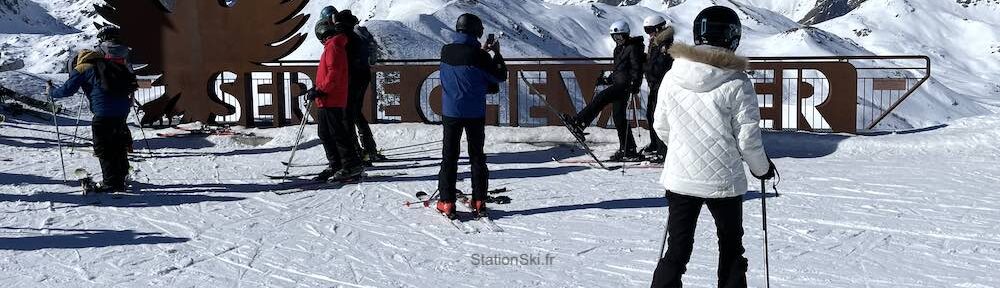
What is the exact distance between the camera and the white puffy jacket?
149 inches

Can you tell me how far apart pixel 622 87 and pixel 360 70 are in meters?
2.99

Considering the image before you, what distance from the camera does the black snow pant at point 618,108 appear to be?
10430mm

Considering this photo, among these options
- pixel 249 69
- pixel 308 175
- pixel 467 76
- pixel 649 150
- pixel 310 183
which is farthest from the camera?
pixel 249 69

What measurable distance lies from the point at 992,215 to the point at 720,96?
14.7 ft

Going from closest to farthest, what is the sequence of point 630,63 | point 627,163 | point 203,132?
point 630,63
point 627,163
point 203,132

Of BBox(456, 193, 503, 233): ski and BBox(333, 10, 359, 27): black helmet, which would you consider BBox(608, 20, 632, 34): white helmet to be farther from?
BBox(456, 193, 503, 233): ski

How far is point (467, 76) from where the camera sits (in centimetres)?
645

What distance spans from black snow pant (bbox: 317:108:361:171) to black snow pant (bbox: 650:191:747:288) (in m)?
5.00

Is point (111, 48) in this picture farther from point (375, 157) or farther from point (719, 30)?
point (719, 30)

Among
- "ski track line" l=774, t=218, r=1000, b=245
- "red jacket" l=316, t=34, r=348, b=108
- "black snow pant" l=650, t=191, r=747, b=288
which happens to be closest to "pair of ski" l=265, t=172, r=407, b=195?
"red jacket" l=316, t=34, r=348, b=108

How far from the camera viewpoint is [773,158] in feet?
35.5

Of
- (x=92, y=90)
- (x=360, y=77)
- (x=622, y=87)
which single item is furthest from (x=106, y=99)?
(x=622, y=87)

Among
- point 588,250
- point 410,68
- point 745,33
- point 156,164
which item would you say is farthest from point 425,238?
point 745,33

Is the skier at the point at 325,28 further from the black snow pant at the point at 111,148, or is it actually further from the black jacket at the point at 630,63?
the black jacket at the point at 630,63
